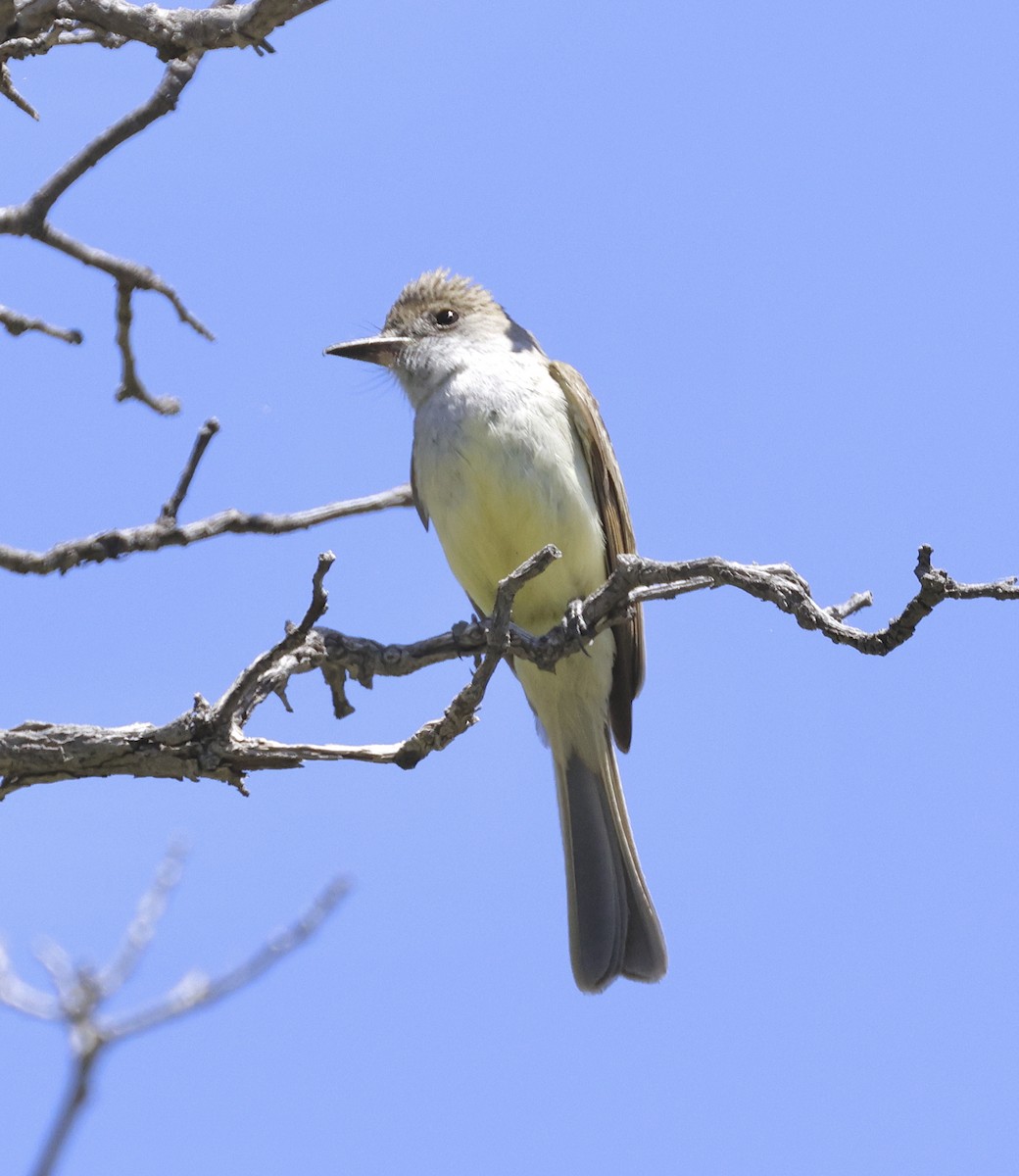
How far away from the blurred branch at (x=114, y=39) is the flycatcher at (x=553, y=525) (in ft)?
5.92

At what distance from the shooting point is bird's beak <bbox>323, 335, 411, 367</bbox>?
7.53 m

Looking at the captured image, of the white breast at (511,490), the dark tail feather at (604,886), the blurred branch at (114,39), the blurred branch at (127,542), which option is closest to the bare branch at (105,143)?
the blurred branch at (114,39)

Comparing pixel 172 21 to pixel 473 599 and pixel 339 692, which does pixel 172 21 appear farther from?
pixel 473 599

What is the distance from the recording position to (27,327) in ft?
17.8

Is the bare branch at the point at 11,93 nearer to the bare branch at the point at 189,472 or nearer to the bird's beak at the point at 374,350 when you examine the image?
the bare branch at the point at 189,472

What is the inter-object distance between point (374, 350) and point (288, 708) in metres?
3.23

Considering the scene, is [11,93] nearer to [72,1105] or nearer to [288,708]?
[288,708]

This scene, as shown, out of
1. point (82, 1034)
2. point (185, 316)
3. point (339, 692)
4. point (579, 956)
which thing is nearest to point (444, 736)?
point (339, 692)

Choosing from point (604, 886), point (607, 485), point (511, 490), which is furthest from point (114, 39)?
point (604, 886)

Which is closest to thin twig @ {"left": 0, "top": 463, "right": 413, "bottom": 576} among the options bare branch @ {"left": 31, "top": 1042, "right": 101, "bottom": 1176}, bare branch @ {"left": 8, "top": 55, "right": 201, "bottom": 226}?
bare branch @ {"left": 8, "top": 55, "right": 201, "bottom": 226}

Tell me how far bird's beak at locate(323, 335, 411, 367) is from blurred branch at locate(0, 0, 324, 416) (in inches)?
91.9

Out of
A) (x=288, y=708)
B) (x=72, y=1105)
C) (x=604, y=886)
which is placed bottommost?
(x=72, y=1105)

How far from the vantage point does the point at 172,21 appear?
4.31m

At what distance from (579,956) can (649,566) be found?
2.68 meters
